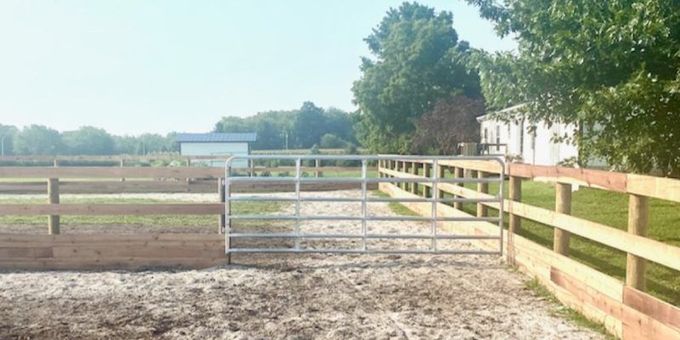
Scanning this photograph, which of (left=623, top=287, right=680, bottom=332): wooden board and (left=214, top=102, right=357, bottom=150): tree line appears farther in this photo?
(left=214, top=102, right=357, bottom=150): tree line

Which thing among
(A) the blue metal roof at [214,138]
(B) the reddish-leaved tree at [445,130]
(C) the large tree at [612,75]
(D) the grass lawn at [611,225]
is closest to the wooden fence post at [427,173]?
(D) the grass lawn at [611,225]

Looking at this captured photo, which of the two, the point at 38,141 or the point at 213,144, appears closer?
the point at 213,144

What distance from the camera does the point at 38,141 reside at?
58406mm

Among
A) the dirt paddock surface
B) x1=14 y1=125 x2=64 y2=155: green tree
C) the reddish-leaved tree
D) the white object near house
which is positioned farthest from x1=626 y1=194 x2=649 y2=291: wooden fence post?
x1=14 y1=125 x2=64 y2=155: green tree

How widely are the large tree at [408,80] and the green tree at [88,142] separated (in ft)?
98.8

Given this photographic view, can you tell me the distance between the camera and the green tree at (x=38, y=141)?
185 feet

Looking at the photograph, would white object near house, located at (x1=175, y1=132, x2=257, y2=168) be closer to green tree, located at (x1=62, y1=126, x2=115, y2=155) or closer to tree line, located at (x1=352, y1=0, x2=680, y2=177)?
green tree, located at (x1=62, y1=126, x2=115, y2=155)

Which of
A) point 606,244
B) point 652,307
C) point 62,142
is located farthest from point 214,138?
point 652,307

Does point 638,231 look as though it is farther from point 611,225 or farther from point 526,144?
point 526,144

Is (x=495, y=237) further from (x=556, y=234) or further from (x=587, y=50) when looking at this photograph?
(x=587, y=50)

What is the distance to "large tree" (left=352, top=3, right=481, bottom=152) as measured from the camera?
40.9m

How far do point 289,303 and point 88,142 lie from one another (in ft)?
202

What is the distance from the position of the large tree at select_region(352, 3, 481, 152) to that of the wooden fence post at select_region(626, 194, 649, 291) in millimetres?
34630

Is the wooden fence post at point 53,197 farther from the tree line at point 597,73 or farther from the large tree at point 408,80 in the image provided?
the large tree at point 408,80
